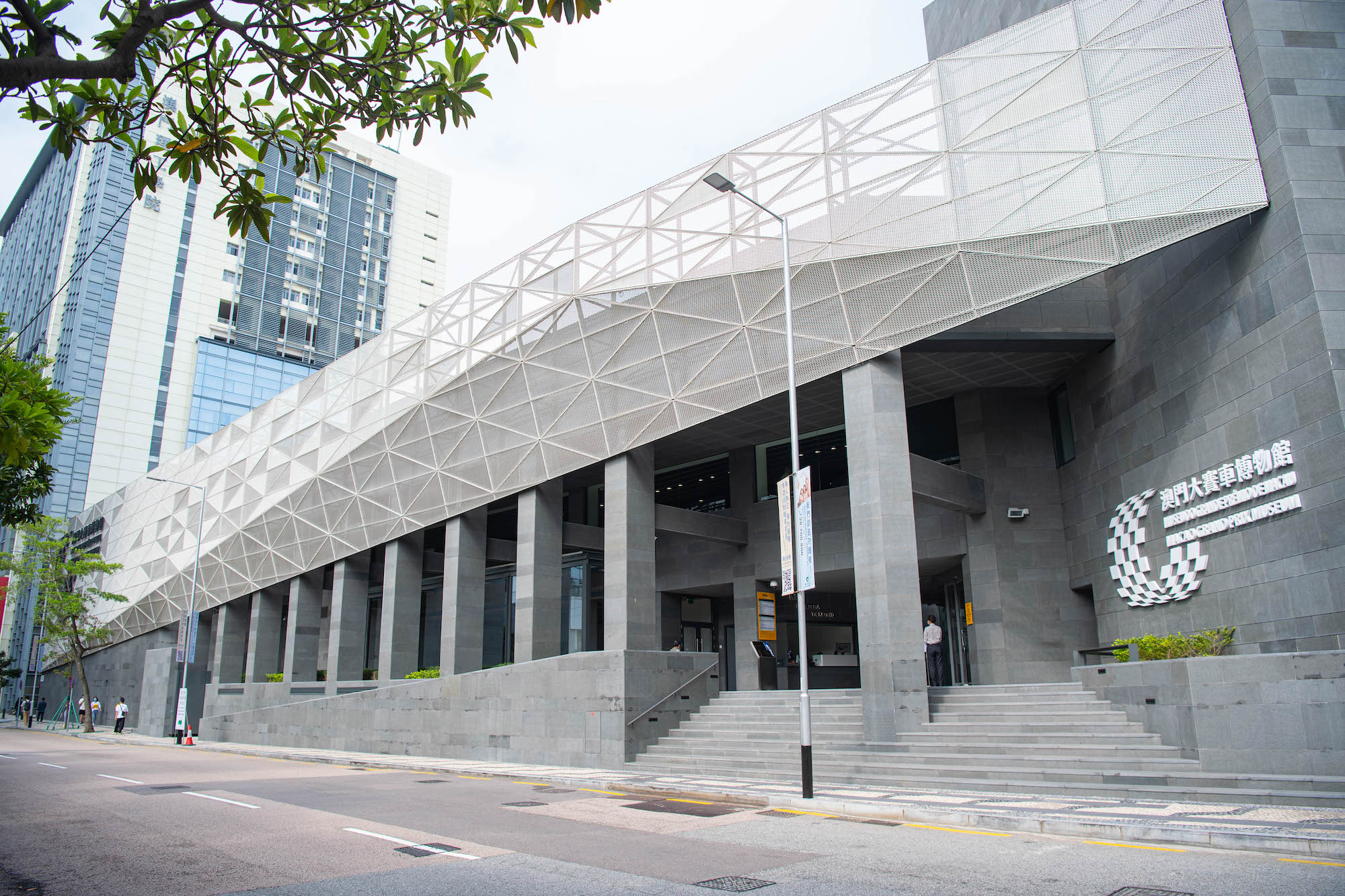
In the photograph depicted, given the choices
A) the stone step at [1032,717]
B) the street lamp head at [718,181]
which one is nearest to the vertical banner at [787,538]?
the street lamp head at [718,181]

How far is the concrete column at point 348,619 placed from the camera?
125ft

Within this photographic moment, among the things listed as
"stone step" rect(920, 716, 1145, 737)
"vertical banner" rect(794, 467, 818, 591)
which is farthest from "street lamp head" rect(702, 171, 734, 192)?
"stone step" rect(920, 716, 1145, 737)

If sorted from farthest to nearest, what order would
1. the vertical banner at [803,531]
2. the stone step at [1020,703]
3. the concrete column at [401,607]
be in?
the concrete column at [401,607]
the stone step at [1020,703]
the vertical banner at [803,531]

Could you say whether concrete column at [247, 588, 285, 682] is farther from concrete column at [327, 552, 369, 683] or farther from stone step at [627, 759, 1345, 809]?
stone step at [627, 759, 1345, 809]

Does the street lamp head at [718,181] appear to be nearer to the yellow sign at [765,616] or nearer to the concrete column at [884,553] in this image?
the concrete column at [884,553]

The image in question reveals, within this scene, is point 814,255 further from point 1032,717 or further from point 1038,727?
point 1038,727

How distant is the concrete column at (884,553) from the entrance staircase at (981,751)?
74 centimetres

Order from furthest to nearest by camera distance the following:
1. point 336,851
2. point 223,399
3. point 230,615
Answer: point 223,399
point 230,615
point 336,851

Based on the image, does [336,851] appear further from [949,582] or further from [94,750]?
[94,750]

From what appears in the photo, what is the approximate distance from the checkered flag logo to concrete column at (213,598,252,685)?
4198 centimetres

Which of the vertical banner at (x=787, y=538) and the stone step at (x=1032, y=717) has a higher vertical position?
the vertical banner at (x=787, y=538)

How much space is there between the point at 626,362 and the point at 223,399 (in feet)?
204

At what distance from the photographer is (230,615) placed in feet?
153

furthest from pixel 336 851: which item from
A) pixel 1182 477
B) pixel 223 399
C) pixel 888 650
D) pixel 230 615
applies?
pixel 223 399
